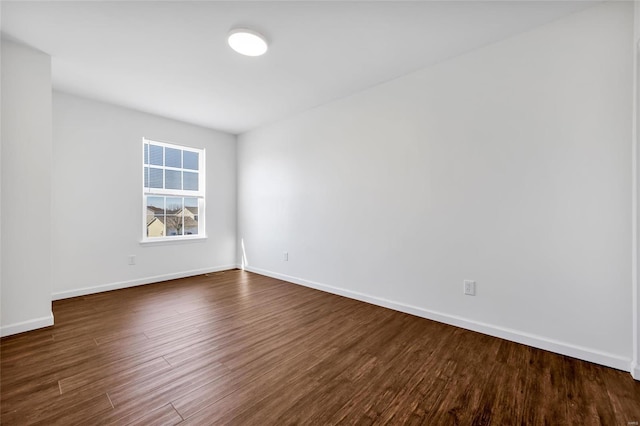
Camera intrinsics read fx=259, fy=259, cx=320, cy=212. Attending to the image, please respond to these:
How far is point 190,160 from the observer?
441 cm

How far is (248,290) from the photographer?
3.55 m

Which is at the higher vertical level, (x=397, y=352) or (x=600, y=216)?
(x=600, y=216)

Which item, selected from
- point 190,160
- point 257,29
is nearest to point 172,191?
point 190,160

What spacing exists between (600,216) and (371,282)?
1.99 metres

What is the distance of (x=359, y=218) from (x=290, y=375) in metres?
1.88

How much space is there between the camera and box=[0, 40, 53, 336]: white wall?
2.23 metres

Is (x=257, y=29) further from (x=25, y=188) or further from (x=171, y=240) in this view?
(x=171, y=240)

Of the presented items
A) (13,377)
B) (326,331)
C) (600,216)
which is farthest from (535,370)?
(13,377)

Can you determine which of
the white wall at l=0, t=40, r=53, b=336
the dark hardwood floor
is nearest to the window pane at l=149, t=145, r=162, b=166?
the white wall at l=0, t=40, r=53, b=336

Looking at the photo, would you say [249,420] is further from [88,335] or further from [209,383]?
[88,335]

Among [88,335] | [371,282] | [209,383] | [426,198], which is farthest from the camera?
[371,282]

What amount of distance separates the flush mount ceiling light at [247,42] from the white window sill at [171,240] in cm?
304

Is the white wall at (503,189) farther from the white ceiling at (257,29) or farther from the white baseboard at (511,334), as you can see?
the white ceiling at (257,29)

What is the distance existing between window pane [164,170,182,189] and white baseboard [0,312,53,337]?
2.22m
